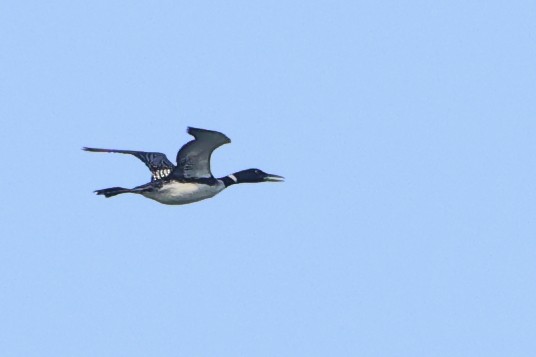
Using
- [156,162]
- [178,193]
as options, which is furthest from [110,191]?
[156,162]

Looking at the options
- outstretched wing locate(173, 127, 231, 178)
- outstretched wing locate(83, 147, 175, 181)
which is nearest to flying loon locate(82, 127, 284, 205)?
outstretched wing locate(173, 127, 231, 178)

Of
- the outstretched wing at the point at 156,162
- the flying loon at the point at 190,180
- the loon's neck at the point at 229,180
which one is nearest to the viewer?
the flying loon at the point at 190,180

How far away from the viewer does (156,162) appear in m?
27.7

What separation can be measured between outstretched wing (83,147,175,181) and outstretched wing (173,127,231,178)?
187cm

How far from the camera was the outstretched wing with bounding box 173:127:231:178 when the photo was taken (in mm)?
24125

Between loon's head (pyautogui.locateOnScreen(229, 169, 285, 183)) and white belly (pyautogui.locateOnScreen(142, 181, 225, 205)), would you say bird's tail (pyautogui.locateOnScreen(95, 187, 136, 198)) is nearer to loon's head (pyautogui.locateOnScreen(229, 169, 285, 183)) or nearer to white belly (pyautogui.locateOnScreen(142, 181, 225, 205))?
white belly (pyautogui.locateOnScreen(142, 181, 225, 205))

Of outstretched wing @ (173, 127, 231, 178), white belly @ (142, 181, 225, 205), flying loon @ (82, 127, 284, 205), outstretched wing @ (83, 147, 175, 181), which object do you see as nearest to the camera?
outstretched wing @ (173, 127, 231, 178)

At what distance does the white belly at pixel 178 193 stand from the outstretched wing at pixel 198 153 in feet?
0.61

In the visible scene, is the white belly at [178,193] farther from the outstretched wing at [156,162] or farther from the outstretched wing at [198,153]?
the outstretched wing at [156,162]

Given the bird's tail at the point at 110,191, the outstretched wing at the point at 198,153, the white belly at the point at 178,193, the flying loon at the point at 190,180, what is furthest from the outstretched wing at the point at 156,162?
the bird's tail at the point at 110,191

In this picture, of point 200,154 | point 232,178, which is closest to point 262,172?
point 232,178

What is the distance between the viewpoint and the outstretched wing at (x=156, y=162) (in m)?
27.5

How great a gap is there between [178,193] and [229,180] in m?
1.62

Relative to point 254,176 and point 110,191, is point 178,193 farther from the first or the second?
point 254,176
